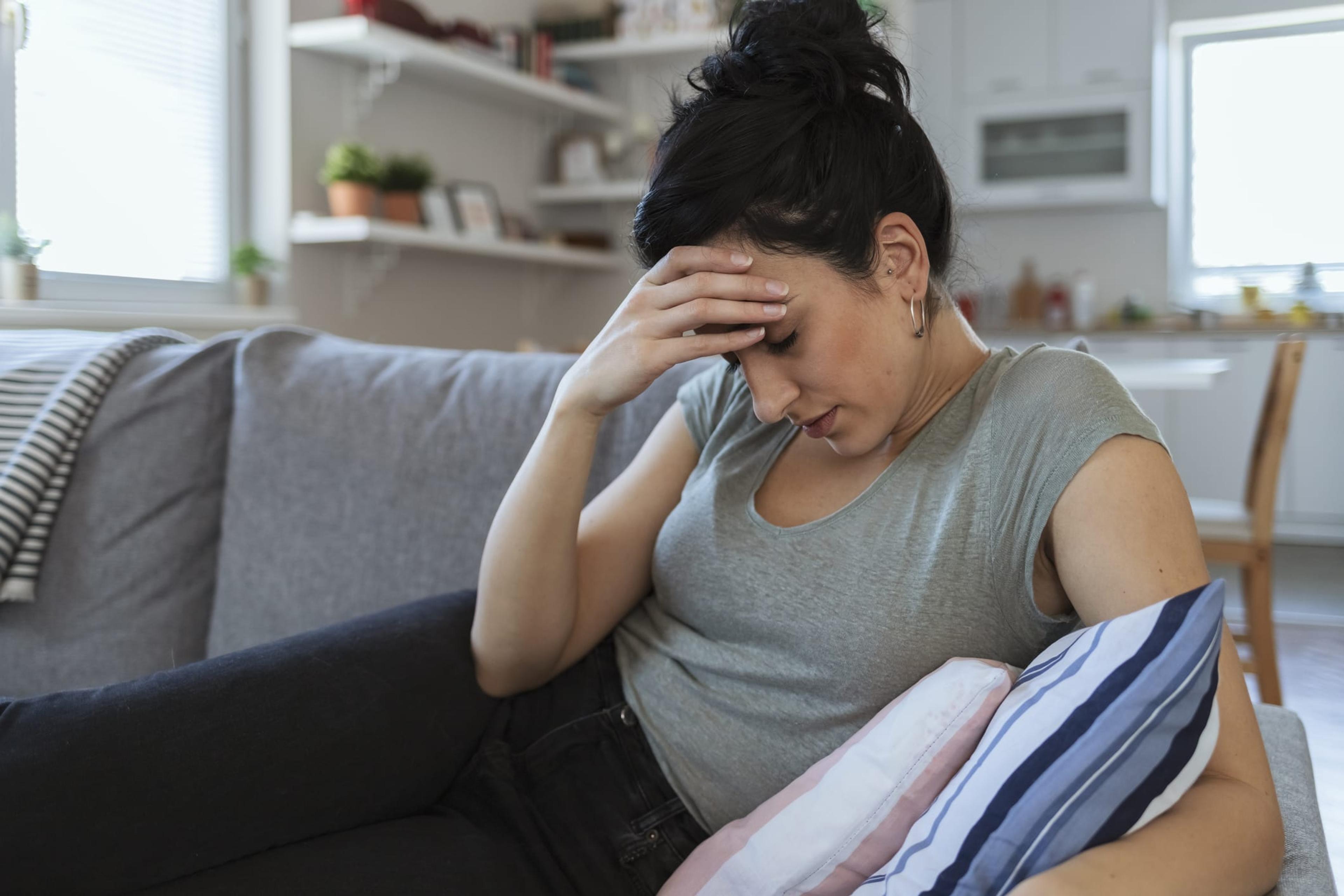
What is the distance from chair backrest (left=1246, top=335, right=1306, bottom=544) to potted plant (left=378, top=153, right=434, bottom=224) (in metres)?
2.58

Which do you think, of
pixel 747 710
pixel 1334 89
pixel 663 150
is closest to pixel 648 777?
pixel 747 710

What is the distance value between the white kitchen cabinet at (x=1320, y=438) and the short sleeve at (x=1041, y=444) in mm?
4660

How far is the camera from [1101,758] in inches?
27.9

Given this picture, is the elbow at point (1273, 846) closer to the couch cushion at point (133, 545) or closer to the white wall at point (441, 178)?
the couch cushion at point (133, 545)

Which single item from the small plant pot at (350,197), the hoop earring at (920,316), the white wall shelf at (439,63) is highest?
the white wall shelf at (439,63)

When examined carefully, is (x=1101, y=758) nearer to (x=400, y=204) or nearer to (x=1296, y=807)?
(x=1296, y=807)

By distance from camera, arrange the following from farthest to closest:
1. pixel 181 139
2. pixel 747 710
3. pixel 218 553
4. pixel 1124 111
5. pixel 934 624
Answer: pixel 1124 111 < pixel 181 139 < pixel 218 553 < pixel 747 710 < pixel 934 624

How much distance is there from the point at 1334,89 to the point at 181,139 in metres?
5.37

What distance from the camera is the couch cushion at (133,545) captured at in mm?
1540

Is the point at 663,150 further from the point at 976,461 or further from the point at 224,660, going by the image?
the point at 224,660

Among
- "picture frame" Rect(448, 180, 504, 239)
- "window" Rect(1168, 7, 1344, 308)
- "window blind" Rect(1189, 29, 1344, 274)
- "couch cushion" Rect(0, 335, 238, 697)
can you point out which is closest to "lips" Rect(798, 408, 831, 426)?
"couch cushion" Rect(0, 335, 238, 697)

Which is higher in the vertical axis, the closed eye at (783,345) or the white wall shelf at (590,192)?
the white wall shelf at (590,192)

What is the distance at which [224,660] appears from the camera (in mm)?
1053

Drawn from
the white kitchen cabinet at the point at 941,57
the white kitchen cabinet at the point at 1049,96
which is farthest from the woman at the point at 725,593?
the white kitchen cabinet at the point at 941,57
